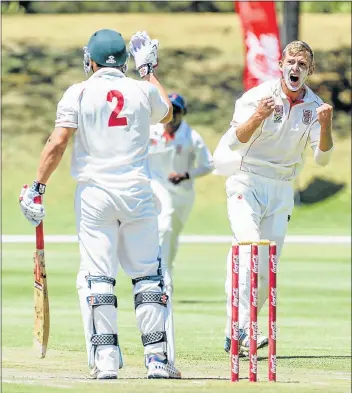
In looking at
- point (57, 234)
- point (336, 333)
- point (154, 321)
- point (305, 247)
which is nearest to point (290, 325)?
point (336, 333)

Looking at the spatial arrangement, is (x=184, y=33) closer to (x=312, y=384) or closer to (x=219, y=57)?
(x=219, y=57)

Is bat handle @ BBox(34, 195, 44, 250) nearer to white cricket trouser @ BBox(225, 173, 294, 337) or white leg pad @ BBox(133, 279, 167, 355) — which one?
white leg pad @ BBox(133, 279, 167, 355)

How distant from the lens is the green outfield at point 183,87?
28719mm

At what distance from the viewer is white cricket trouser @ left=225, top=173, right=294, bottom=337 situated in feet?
30.9

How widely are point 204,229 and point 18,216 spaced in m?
3.52

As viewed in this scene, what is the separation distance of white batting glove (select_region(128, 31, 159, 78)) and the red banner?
1123 centimetres

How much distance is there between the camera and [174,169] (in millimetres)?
→ 13297

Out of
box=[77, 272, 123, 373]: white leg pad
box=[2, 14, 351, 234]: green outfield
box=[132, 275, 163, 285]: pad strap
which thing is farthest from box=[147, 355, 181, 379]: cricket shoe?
box=[2, 14, 351, 234]: green outfield

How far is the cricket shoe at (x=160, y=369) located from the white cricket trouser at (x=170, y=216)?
494 centimetres

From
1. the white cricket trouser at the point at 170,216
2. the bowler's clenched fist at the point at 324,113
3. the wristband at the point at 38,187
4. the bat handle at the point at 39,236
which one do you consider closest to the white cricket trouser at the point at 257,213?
the bowler's clenched fist at the point at 324,113

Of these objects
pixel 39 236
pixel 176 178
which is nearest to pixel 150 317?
pixel 39 236

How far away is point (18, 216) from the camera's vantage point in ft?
88.9

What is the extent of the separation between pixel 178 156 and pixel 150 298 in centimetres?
530

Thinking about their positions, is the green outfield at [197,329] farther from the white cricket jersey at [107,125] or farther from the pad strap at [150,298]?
the white cricket jersey at [107,125]
